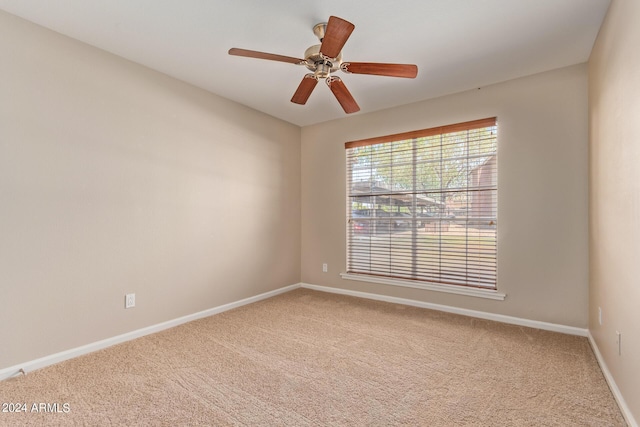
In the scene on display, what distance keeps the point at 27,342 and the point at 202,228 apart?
1580 millimetres

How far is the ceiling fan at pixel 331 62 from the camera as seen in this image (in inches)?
70.1

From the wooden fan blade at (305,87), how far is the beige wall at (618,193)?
5.97ft

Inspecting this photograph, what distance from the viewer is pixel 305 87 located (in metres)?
2.45

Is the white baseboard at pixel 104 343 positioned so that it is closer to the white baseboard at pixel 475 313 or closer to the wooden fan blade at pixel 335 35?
the white baseboard at pixel 475 313

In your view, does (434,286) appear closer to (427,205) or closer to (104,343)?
(427,205)

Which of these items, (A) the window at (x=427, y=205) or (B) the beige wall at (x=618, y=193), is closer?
(B) the beige wall at (x=618, y=193)

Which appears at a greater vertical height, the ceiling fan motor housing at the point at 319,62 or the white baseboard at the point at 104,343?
the ceiling fan motor housing at the point at 319,62

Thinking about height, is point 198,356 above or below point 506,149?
below

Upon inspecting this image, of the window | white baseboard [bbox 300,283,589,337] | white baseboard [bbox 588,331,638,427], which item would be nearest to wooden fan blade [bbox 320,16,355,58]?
the window

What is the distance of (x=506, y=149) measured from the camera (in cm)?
310

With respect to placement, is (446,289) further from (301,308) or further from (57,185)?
(57,185)

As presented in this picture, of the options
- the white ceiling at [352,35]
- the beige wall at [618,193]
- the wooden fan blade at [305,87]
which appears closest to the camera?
the beige wall at [618,193]

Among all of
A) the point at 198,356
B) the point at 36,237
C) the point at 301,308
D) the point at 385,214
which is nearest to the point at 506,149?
the point at 385,214

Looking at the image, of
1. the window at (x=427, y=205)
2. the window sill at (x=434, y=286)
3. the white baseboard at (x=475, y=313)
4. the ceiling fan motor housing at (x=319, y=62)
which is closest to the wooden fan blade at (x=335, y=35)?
the ceiling fan motor housing at (x=319, y=62)
